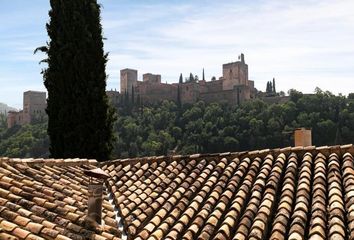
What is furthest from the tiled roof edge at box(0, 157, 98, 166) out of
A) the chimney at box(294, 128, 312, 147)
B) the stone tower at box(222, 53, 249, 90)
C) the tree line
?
the stone tower at box(222, 53, 249, 90)

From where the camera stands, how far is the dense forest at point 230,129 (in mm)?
67062

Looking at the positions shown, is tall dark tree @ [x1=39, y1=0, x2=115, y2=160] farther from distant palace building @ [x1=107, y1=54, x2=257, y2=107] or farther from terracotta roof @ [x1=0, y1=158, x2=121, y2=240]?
distant palace building @ [x1=107, y1=54, x2=257, y2=107]

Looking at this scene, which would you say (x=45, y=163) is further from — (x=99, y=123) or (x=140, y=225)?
(x=99, y=123)

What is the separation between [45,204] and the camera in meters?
7.42

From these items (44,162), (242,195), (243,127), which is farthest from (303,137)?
(243,127)

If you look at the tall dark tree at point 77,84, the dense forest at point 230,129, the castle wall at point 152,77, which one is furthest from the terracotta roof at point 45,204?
the castle wall at point 152,77

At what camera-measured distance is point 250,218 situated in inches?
274

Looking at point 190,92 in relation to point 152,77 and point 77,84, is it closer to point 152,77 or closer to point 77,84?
point 152,77

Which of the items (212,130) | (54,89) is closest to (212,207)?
(54,89)

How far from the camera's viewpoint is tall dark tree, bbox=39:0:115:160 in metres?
15.5

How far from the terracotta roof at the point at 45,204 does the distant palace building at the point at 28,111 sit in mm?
112109

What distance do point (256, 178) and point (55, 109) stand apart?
942 centimetres

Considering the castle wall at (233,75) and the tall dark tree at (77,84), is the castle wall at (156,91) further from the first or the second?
the tall dark tree at (77,84)

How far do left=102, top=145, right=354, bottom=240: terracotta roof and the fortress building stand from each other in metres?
96.3
